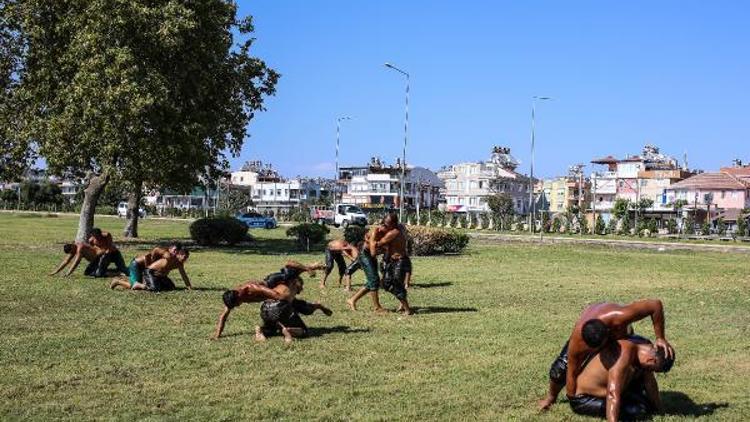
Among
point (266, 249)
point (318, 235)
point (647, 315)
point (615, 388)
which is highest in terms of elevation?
point (647, 315)

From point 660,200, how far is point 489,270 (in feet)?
316

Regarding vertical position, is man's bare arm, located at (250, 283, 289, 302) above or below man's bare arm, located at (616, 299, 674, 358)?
below

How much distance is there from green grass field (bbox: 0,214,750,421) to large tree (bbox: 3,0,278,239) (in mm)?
10072

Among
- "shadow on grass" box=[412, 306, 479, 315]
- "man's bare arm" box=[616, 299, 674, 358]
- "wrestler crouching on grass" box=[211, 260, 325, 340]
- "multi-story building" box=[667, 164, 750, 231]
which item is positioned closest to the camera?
"man's bare arm" box=[616, 299, 674, 358]

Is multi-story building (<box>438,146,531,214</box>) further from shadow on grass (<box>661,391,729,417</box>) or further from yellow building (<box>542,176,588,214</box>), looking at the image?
shadow on grass (<box>661,391,729,417</box>)

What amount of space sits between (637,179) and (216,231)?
9574 centimetres

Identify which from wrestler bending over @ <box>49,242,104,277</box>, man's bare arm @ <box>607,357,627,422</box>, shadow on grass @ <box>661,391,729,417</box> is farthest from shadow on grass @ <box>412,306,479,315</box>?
wrestler bending over @ <box>49,242,104,277</box>

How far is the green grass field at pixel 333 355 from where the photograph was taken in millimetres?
7238

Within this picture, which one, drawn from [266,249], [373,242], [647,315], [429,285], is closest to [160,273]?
[373,242]

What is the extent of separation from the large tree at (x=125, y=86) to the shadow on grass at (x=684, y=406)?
21.6 m

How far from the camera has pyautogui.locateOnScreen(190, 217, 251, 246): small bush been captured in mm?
34125

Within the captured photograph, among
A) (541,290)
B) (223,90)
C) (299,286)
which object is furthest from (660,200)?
(299,286)

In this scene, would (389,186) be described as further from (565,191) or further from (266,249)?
(266,249)

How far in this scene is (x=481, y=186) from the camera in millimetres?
127312
